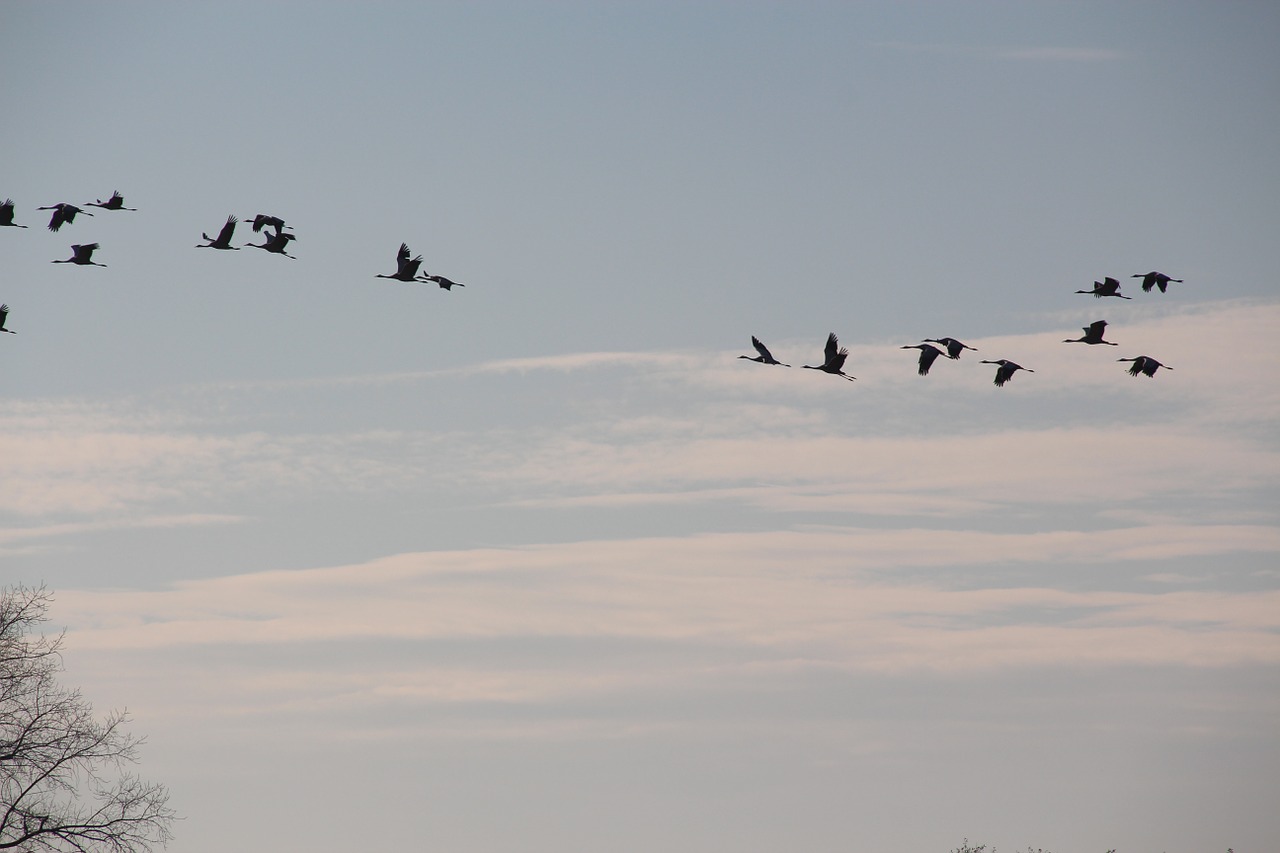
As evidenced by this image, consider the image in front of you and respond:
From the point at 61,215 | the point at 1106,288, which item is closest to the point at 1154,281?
the point at 1106,288

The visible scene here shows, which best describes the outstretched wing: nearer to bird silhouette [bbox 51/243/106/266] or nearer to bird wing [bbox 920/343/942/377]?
bird wing [bbox 920/343/942/377]

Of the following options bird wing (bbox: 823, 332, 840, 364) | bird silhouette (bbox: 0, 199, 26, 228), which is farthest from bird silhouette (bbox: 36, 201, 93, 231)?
bird wing (bbox: 823, 332, 840, 364)

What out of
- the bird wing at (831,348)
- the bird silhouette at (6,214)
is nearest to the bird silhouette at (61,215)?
the bird silhouette at (6,214)

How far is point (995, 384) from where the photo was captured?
35.8 metres

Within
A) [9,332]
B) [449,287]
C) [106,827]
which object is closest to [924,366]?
[449,287]

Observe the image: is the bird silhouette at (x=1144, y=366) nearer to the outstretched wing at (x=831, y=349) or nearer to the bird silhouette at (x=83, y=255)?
the outstretched wing at (x=831, y=349)

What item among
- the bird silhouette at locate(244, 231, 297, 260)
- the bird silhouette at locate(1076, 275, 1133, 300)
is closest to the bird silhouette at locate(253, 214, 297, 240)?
the bird silhouette at locate(244, 231, 297, 260)

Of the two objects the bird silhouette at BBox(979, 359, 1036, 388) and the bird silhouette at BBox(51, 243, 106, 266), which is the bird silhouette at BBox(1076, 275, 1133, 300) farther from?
the bird silhouette at BBox(51, 243, 106, 266)

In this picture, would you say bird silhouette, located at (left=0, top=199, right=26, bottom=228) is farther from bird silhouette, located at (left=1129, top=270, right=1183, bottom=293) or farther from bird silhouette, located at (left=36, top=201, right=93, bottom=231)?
bird silhouette, located at (left=1129, top=270, right=1183, bottom=293)

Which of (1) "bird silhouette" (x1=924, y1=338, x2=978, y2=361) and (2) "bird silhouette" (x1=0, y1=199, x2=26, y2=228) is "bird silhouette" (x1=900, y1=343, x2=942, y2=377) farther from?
(2) "bird silhouette" (x1=0, y1=199, x2=26, y2=228)

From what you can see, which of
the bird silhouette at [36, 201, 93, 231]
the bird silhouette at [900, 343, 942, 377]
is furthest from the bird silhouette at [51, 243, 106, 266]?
the bird silhouette at [900, 343, 942, 377]

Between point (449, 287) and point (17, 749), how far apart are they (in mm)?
14941

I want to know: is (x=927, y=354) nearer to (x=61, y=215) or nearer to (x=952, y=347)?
(x=952, y=347)

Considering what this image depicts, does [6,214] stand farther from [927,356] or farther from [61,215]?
[927,356]
